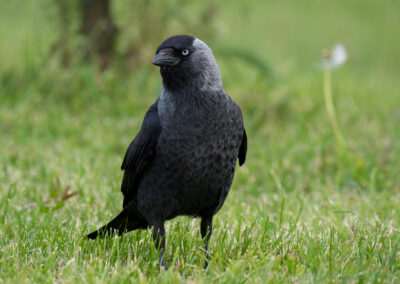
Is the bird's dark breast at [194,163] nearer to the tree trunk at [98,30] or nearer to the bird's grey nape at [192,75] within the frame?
the bird's grey nape at [192,75]

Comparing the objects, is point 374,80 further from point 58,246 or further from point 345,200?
point 58,246

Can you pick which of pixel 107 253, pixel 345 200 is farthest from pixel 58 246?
pixel 345 200

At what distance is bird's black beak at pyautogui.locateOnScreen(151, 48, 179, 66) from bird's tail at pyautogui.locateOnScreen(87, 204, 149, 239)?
0.89 metres

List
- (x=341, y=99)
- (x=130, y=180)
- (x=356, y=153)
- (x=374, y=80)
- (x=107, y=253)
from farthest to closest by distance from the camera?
(x=374, y=80), (x=341, y=99), (x=356, y=153), (x=130, y=180), (x=107, y=253)

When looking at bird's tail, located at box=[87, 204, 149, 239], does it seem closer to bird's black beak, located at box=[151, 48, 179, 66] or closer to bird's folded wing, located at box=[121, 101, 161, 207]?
bird's folded wing, located at box=[121, 101, 161, 207]

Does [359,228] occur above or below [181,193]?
below

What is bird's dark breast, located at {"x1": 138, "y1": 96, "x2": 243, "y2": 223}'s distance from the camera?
3035mm

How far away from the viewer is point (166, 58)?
312 centimetres

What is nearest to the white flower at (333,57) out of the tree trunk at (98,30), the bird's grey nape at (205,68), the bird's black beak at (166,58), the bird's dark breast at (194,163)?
the bird's grey nape at (205,68)

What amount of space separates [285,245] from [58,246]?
125 centimetres

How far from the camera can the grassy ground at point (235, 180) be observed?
112 inches


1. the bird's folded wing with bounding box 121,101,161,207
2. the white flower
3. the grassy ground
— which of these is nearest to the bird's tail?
the grassy ground

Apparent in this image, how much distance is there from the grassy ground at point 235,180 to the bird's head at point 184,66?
2.73 feet

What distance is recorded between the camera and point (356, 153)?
5.48 m
